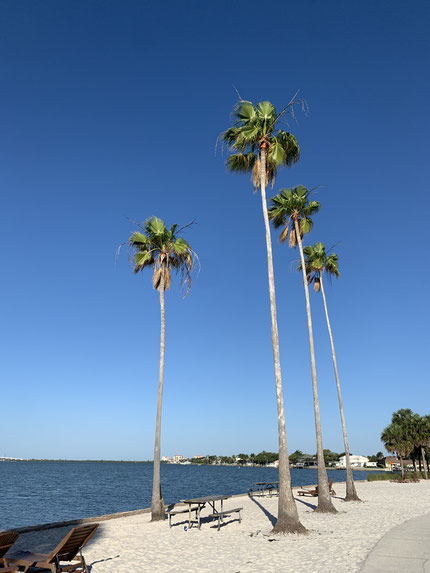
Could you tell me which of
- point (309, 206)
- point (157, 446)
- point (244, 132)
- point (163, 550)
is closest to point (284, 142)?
point (244, 132)

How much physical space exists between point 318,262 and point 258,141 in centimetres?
1115

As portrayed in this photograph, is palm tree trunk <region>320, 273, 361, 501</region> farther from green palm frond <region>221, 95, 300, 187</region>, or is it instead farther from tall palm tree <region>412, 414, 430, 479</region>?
tall palm tree <region>412, 414, 430, 479</region>

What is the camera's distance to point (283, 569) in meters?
8.92

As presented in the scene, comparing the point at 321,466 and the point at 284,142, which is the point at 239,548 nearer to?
the point at 321,466

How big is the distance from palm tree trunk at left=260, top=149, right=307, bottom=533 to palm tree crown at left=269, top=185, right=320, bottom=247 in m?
5.01

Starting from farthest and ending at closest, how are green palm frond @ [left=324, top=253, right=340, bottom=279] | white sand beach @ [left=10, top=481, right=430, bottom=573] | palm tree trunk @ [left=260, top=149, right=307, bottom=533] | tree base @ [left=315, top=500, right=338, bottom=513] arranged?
green palm frond @ [left=324, top=253, right=340, bottom=279] → tree base @ [left=315, top=500, right=338, bottom=513] → palm tree trunk @ [left=260, top=149, right=307, bottom=533] → white sand beach @ [left=10, top=481, right=430, bottom=573]

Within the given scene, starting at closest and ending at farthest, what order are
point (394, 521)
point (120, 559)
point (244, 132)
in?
point (120, 559) < point (394, 521) < point (244, 132)

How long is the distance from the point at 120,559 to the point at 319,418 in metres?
12.3

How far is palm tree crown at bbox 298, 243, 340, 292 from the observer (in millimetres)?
27234

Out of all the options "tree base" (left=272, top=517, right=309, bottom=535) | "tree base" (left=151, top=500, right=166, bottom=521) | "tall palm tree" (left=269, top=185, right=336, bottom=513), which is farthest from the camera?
"tall palm tree" (left=269, top=185, right=336, bottom=513)

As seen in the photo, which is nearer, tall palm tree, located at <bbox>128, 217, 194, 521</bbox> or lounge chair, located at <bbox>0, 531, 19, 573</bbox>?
lounge chair, located at <bbox>0, 531, 19, 573</bbox>

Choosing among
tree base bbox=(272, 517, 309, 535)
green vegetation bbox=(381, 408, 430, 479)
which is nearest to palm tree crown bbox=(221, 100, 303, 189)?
tree base bbox=(272, 517, 309, 535)

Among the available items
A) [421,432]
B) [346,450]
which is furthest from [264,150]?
[421,432]

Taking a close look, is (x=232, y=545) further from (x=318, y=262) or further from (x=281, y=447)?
(x=318, y=262)
